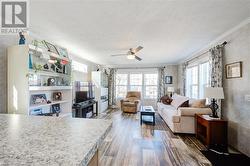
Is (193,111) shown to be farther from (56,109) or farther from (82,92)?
(82,92)

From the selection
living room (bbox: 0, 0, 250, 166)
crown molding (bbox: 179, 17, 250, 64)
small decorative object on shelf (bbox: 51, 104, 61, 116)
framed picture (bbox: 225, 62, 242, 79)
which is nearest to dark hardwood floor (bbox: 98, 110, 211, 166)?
living room (bbox: 0, 0, 250, 166)

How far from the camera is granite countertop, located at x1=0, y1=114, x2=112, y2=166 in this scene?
604 millimetres

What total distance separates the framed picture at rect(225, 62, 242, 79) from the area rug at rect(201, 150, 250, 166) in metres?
1.52

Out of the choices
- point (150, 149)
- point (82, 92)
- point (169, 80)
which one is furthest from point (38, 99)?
point (169, 80)

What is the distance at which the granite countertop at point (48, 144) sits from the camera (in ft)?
1.98

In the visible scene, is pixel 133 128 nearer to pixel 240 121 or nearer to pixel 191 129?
pixel 191 129

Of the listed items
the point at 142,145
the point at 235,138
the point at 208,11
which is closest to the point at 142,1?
the point at 208,11

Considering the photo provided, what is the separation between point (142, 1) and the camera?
6.80 feet

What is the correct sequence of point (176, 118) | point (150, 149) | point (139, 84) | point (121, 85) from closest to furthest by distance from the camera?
point (150, 149) < point (176, 118) < point (139, 84) < point (121, 85)

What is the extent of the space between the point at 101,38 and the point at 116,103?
538cm

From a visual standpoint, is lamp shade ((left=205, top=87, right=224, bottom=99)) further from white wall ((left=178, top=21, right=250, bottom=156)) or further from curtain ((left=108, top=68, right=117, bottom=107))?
curtain ((left=108, top=68, right=117, bottom=107))

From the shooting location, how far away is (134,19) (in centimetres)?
Result: 262

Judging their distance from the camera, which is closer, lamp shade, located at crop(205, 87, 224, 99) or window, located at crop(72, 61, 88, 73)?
lamp shade, located at crop(205, 87, 224, 99)

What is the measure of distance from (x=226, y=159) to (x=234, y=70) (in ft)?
5.73
